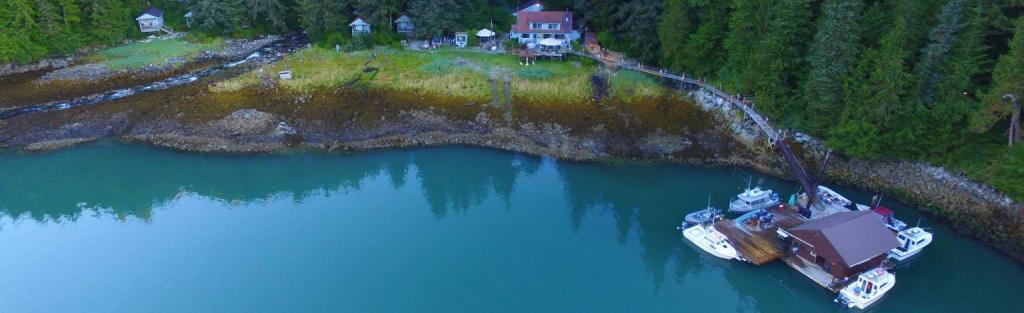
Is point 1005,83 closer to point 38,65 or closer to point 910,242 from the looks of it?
point 910,242

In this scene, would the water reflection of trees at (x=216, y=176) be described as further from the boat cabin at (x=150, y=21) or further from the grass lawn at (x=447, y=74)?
the boat cabin at (x=150, y=21)

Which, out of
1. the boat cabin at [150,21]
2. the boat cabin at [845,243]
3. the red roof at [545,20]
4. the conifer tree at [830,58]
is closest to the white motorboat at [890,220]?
the boat cabin at [845,243]

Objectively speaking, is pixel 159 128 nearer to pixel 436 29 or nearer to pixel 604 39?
pixel 436 29

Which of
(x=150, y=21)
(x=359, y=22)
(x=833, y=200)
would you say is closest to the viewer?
(x=833, y=200)

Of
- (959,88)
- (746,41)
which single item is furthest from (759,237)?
(746,41)

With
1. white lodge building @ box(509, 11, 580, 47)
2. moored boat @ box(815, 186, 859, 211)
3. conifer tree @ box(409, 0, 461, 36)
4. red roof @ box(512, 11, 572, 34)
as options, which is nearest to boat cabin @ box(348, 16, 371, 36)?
conifer tree @ box(409, 0, 461, 36)

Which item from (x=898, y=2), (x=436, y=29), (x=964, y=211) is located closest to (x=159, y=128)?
(x=436, y=29)
